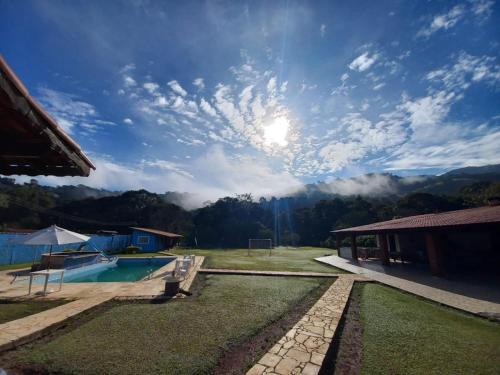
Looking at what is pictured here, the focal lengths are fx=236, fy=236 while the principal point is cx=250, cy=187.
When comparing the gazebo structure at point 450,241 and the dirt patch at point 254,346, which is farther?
the gazebo structure at point 450,241

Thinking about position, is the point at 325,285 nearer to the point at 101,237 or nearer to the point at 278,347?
the point at 278,347

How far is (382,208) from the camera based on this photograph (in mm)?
44656

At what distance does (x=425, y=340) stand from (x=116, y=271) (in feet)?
59.7

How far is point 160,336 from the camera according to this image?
4738mm

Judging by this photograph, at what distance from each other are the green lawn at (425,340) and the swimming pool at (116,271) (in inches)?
424

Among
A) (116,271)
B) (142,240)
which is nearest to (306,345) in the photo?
(116,271)

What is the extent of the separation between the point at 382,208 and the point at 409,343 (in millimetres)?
45686

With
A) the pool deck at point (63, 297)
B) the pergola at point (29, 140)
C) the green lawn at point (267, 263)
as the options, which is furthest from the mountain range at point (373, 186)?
the pergola at point (29, 140)

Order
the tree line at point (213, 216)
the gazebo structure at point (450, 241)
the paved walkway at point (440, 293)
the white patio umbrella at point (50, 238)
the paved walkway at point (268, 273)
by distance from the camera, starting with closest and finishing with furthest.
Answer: the paved walkway at point (440, 293) → the white patio umbrella at point (50, 238) → the gazebo structure at point (450, 241) → the paved walkway at point (268, 273) → the tree line at point (213, 216)

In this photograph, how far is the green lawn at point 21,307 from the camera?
5863 millimetres

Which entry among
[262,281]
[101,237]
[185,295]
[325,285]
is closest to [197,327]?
[185,295]

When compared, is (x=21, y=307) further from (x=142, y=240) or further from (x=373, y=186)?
(x=373, y=186)

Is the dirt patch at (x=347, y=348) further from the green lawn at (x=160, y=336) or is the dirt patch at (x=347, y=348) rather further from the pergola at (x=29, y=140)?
the pergola at (x=29, y=140)

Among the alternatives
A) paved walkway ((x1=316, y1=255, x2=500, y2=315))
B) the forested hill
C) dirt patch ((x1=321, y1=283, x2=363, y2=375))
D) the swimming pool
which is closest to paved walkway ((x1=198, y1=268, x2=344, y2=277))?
paved walkway ((x1=316, y1=255, x2=500, y2=315))
